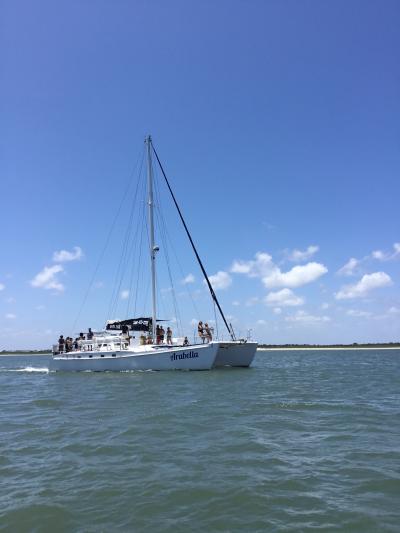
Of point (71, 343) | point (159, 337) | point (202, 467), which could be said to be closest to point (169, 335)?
point (159, 337)

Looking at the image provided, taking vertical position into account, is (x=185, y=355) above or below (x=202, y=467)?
above

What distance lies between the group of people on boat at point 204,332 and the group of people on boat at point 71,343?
34.8 feet

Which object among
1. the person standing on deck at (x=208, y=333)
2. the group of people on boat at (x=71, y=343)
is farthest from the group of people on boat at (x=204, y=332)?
the group of people on boat at (x=71, y=343)

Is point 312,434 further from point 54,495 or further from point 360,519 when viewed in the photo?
point 54,495

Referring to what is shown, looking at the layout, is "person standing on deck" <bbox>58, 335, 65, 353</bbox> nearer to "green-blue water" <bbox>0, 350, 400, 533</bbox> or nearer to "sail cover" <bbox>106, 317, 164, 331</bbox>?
"sail cover" <bbox>106, 317, 164, 331</bbox>

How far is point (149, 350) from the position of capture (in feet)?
103

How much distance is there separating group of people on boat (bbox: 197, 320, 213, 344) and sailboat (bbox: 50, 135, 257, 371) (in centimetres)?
32

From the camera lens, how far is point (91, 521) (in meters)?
6.07

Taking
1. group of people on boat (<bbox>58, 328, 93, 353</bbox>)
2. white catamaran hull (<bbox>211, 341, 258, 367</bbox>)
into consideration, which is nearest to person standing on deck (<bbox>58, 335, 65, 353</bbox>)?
group of people on boat (<bbox>58, 328, 93, 353</bbox>)

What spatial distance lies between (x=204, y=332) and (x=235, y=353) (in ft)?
12.8

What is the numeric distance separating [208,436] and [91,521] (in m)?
5.11

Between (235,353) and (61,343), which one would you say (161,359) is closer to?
(235,353)

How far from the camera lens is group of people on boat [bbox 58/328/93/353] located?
37.3m

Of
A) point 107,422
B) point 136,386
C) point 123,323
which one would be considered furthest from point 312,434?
point 123,323
